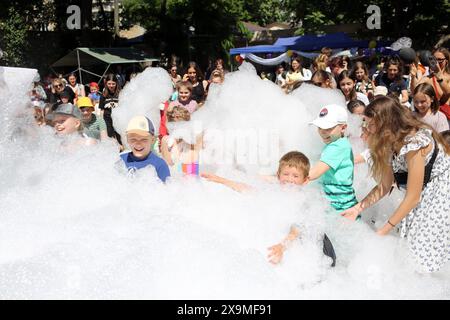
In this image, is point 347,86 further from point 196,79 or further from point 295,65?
point 196,79

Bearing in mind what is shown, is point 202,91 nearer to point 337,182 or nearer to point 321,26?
point 337,182

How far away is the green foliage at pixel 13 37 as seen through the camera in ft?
67.4

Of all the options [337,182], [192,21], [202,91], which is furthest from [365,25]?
[337,182]

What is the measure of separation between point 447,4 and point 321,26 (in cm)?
617

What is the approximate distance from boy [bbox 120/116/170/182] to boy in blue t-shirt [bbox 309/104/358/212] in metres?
0.87

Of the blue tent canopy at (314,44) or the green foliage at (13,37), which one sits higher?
the blue tent canopy at (314,44)

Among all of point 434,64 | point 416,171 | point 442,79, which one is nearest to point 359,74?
point 434,64

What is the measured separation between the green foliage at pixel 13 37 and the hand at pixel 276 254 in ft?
66.8

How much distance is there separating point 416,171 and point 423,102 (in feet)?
4.79

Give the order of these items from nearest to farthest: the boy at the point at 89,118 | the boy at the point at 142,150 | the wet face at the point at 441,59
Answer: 1. the boy at the point at 142,150
2. the wet face at the point at 441,59
3. the boy at the point at 89,118

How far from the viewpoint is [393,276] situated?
2701mm

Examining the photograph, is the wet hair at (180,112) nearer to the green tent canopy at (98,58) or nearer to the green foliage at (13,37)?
the green tent canopy at (98,58)

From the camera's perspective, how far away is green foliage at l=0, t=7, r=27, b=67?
67.4ft

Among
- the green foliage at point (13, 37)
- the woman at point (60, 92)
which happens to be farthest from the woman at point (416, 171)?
the green foliage at point (13, 37)
